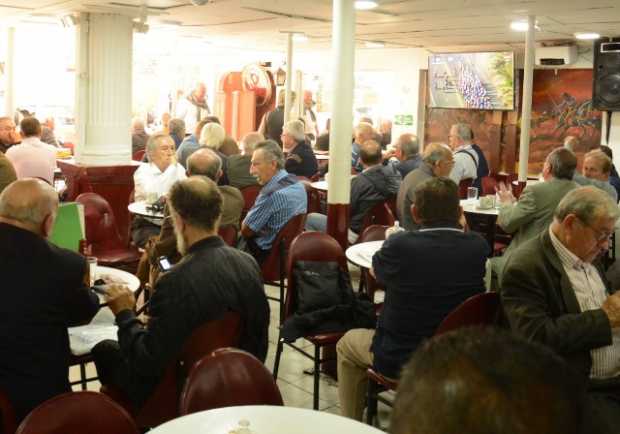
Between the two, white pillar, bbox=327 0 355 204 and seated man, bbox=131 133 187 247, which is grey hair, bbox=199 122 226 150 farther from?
white pillar, bbox=327 0 355 204

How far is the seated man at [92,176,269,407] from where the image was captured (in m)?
2.91

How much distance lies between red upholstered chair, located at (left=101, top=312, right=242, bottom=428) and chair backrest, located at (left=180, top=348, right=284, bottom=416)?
0.47 metres

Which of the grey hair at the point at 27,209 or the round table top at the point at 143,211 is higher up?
the grey hair at the point at 27,209

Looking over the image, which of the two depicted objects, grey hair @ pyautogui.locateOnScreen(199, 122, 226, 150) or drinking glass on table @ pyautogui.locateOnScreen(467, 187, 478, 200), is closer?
drinking glass on table @ pyautogui.locateOnScreen(467, 187, 478, 200)

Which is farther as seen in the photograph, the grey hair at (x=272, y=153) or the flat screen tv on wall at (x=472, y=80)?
the flat screen tv on wall at (x=472, y=80)

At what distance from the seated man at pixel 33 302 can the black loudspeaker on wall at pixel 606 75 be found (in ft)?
30.2

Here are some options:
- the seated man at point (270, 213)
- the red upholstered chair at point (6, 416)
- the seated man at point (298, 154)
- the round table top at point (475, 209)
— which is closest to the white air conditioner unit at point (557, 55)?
the seated man at point (298, 154)

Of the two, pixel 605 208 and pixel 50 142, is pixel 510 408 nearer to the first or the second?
pixel 605 208

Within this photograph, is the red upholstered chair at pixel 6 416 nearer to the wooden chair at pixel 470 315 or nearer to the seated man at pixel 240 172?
the wooden chair at pixel 470 315

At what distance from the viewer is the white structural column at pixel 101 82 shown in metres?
8.33

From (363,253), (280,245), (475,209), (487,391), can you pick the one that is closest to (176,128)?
(475,209)

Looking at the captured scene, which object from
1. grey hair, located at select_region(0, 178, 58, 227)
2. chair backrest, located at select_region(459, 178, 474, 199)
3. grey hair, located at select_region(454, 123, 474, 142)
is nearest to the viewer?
grey hair, located at select_region(0, 178, 58, 227)

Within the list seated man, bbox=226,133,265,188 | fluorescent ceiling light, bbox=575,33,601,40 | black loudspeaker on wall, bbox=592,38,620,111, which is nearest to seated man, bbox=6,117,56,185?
seated man, bbox=226,133,265,188

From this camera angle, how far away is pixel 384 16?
8.39 metres
